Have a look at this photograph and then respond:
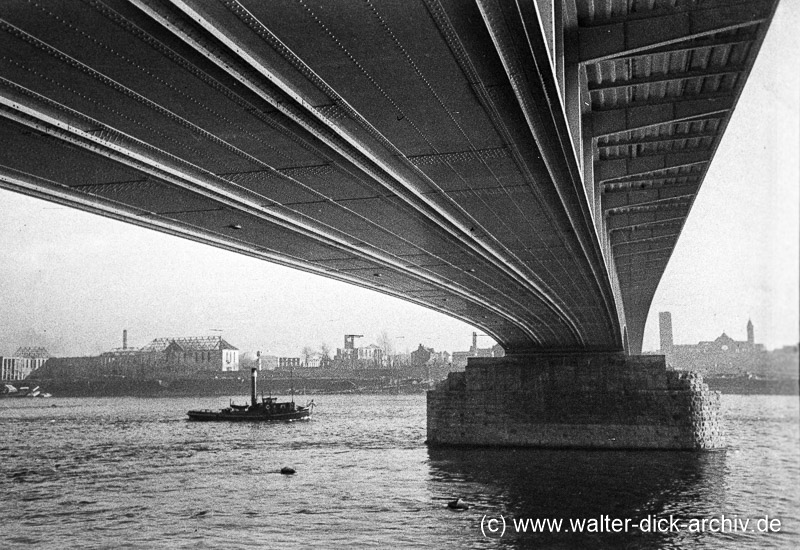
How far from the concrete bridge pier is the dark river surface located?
153cm

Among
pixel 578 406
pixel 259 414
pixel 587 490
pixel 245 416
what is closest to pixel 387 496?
pixel 587 490

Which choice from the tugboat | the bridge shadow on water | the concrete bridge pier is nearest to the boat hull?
the tugboat

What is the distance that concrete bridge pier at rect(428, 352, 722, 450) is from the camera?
41125 millimetres

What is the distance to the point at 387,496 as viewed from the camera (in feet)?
96.6

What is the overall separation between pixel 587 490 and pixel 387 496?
7.75 metres

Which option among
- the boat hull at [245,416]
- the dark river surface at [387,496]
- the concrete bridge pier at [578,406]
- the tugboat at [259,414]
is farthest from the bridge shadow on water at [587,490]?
the tugboat at [259,414]

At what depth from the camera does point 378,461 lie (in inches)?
1603

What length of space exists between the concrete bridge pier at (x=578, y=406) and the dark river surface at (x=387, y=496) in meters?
1.53

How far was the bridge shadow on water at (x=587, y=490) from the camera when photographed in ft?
73.9

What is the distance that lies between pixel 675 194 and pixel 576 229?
4226mm

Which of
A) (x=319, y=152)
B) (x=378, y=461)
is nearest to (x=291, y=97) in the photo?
(x=319, y=152)

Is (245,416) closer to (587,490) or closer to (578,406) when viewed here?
(578,406)

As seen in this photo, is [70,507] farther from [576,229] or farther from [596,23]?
[596,23]

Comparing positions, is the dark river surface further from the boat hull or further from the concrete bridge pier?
the boat hull
